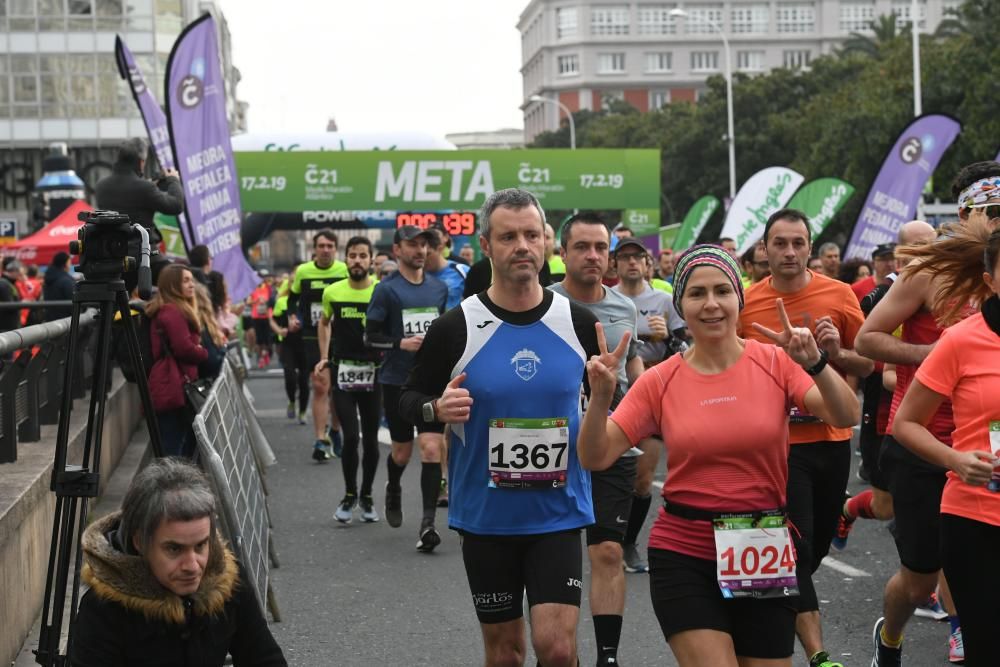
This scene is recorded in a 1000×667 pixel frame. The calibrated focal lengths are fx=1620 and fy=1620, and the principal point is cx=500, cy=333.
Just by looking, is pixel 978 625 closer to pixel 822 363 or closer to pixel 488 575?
pixel 822 363

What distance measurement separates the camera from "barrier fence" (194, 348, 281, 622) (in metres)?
7.01

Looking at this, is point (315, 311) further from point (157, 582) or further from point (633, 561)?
point (157, 582)

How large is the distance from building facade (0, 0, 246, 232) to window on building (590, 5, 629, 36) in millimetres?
89739

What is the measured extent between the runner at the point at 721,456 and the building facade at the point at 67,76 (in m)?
67.1

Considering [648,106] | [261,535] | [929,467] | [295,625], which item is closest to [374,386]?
[261,535]

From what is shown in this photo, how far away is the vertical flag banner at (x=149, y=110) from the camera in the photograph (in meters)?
16.5

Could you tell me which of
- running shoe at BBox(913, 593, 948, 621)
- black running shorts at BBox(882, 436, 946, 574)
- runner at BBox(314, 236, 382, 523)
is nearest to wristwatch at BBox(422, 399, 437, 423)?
black running shorts at BBox(882, 436, 946, 574)

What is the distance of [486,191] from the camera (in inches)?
1638

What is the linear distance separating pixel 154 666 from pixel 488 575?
1.68 meters

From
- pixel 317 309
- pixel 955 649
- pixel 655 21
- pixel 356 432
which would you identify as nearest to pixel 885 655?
pixel 955 649

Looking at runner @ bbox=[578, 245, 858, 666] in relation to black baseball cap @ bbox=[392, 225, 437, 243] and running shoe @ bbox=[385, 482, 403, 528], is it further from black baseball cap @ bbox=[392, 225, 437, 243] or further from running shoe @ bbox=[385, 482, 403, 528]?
black baseball cap @ bbox=[392, 225, 437, 243]

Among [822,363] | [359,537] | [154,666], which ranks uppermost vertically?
[822,363]

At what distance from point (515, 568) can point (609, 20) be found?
506 ft

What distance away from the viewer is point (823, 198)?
24562 mm
